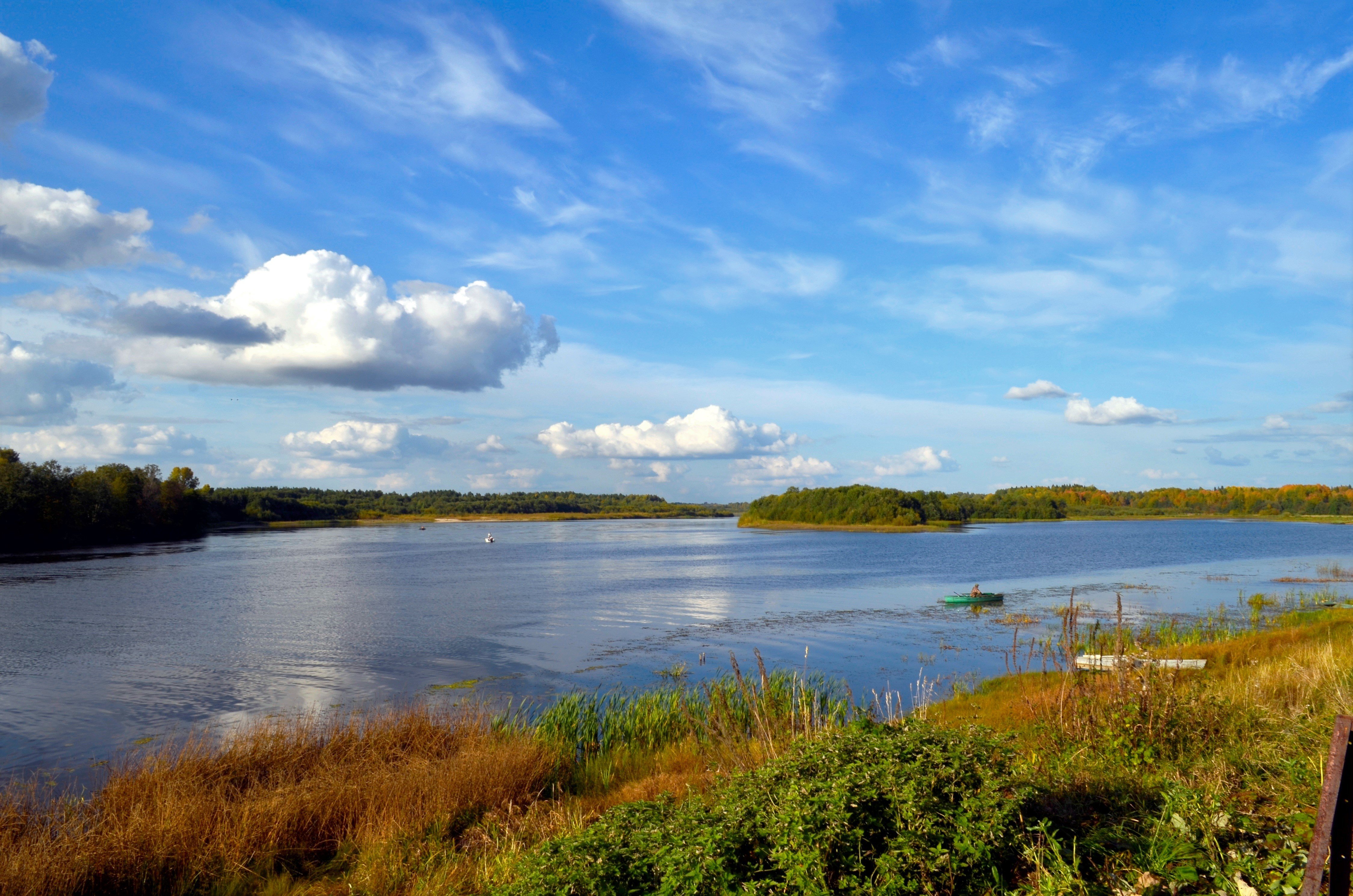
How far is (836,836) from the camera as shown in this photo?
15.1ft

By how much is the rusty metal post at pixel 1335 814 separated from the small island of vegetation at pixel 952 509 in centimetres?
12002

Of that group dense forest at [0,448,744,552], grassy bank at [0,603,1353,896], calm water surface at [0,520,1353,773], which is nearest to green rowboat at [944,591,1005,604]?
calm water surface at [0,520,1353,773]

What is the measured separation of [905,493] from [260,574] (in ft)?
371

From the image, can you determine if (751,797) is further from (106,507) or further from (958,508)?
(958,508)

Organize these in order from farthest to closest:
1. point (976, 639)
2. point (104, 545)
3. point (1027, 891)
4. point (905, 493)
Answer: point (905, 493) < point (104, 545) < point (976, 639) < point (1027, 891)

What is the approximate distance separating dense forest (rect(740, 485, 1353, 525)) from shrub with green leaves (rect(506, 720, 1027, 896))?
128 meters

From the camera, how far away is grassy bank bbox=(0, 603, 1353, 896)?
4707 millimetres

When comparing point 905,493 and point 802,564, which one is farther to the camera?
point 905,493

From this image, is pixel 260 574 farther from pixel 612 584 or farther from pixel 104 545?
pixel 104 545

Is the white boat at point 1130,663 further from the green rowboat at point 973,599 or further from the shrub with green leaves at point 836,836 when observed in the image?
the green rowboat at point 973,599

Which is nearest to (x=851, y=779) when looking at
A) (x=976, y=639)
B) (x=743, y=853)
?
(x=743, y=853)

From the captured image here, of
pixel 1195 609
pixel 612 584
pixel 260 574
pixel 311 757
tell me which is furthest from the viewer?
pixel 260 574

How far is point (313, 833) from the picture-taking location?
948cm

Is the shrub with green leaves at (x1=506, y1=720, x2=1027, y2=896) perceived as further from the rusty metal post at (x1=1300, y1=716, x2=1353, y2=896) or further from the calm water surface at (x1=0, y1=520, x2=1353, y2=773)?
the calm water surface at (x1=0, y1=520, x2=1353, y2=773)
